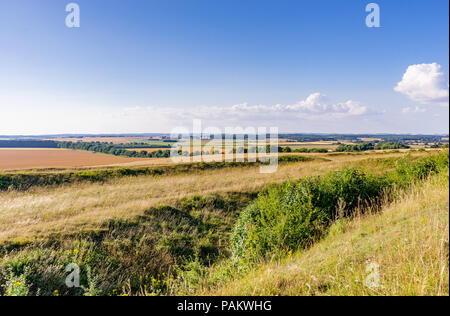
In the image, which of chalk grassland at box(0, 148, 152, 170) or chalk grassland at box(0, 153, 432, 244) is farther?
chalk grassland at box(0, 148, 152, 170)

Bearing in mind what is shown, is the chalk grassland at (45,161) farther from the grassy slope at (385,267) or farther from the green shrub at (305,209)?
→ the grassy slope at (385,267)

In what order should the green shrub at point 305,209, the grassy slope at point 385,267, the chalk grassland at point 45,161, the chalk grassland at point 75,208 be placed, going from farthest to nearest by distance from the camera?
the chalk grassland at point 45,161
the chalk grassland at point 75,208
the green shrub at point 305,209
the grassy slope at point 385,267

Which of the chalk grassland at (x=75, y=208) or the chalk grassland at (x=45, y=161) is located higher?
the chalk grassland at (x=45, y=161)

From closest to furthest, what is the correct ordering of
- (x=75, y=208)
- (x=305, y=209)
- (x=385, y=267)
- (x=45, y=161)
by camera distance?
(x=385, y=267) < (x=305, y=209) < (x=75, y=208) < (x=45, y=161)

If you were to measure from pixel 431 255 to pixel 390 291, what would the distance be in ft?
3.00

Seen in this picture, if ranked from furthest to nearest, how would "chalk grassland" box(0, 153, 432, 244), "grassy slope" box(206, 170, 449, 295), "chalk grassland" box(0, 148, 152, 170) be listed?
"chalk grassland" box(0, 148, 152, 170)
"chalk grassland" box(0, 153, 432, 244)
"grassy slope" box(206, 170, 449, 295)

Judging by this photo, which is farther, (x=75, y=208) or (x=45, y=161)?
(x=45, y=161)

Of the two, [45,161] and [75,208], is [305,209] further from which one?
[45,161]

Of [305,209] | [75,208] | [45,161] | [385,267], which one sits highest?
[385,267]

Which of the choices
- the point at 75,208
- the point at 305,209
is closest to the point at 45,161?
the point at 75,208

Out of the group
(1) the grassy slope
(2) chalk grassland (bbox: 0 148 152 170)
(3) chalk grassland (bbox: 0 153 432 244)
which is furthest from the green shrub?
(2) chalk grassland (bbox: 0 148 152 170)

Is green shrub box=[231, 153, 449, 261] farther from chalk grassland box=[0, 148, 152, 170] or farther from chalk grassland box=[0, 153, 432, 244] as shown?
chalk grassland box=[0, 148, 152, 170]

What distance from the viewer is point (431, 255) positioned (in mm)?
3490

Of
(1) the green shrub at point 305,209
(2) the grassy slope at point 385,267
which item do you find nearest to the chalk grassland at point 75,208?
(1) the green shrub at point 305,209
